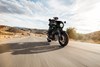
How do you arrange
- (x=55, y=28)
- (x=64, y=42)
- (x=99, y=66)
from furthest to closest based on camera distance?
(x=55, y=28), (x=64, y=42), (x=99, y=66)

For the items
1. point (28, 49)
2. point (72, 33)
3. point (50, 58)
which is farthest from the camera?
point (72, 33)

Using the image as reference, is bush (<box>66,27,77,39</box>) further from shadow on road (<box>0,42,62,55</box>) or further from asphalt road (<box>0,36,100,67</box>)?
asphalt road (<box>0,36,100,67</box>)

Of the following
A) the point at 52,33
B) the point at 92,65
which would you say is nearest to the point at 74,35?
the point at 52,33

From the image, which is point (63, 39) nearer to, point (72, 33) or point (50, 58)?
point (50, 58)

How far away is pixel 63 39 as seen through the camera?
10.6 m

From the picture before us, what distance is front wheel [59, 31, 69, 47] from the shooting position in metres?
10.3

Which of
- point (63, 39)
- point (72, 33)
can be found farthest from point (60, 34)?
point (72, 33)

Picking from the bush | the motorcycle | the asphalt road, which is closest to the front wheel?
the motorcycle

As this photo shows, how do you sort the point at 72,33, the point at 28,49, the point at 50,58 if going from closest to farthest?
the point at 50,58
the point at 28,49
the point at 72,33

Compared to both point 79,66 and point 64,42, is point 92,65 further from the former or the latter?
point 64,42

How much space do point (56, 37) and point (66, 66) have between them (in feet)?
21.5

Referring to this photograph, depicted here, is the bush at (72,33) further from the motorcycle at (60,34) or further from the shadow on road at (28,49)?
the shadow on road at (28,49)

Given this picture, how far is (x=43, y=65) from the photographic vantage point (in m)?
4.86

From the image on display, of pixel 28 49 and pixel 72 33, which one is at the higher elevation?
pixel 28 49
